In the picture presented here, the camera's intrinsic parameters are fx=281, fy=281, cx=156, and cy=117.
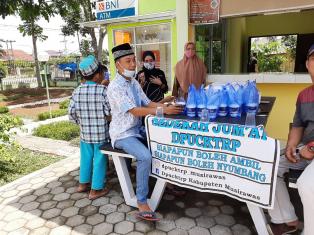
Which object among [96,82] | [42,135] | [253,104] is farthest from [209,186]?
[42,135]

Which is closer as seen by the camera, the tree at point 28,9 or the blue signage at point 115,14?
the tree at point 28,9

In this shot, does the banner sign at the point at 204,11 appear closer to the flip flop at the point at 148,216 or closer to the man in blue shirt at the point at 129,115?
the man in blue shirt at the point at 129,115

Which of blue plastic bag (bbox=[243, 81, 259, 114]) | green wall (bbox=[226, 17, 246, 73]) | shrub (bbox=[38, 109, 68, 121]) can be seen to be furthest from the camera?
shrub (bbox=[38, 109, 68, 121])

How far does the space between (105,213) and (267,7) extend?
12.6 ft

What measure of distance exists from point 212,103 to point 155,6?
7.23m

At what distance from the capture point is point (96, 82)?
127 inches

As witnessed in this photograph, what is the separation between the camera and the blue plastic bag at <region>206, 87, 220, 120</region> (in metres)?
2.68

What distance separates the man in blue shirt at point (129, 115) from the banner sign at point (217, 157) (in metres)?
0.13

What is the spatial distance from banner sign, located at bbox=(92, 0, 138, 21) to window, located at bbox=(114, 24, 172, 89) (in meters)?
0.61

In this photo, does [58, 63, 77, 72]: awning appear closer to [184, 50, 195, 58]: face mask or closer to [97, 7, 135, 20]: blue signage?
[97, 7, 135, 20]: blue signage

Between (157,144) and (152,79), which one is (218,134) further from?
(152,79)

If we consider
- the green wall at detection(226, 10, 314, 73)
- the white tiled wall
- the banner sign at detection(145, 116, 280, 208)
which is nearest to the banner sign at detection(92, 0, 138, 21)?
the green wall at detection(226, 10, 314, 73)

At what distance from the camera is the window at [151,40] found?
9.51 meters

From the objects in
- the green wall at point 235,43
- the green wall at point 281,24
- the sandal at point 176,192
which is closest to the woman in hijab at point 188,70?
the sandal at point 176,192
